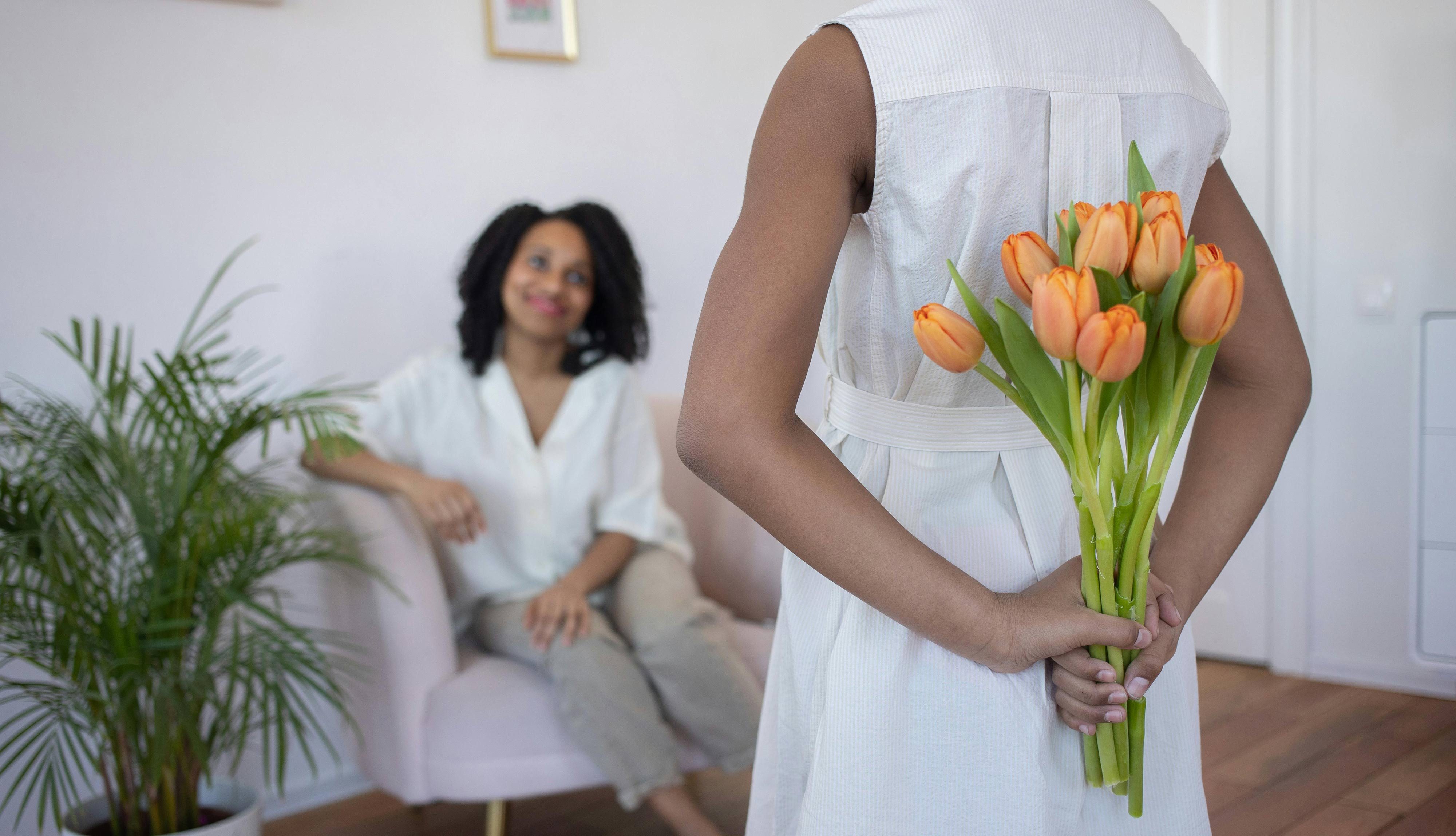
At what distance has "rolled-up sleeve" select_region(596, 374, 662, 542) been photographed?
83.0 inches

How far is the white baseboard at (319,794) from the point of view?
2232mm

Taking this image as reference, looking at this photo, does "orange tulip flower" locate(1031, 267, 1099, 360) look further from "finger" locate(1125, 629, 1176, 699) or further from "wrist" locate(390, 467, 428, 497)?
"wrist" locate(390, 467, 428, 497)

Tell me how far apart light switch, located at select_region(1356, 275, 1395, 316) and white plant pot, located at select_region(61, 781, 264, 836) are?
9.04 ft

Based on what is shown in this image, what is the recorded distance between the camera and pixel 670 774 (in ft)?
5.68

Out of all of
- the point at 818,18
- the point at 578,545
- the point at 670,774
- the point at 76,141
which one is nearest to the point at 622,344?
the point at 578,545

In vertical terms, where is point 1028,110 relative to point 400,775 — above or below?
above

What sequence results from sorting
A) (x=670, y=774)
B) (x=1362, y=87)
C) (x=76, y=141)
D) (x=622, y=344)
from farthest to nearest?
(x=1362, y=87)
(x=622, y=344)
(x=76, y=141)
(x=670, y=774)

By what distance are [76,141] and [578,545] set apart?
1194 millimetres

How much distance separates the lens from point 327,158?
227 centimetres

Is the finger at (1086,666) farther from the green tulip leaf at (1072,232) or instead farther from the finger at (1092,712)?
the green tulip leaf at (1072,232)

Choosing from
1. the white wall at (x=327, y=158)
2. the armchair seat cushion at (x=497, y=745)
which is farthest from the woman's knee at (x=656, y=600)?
the white wall at (x=327, y=158)

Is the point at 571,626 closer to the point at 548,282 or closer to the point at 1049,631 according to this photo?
the point at 548,282

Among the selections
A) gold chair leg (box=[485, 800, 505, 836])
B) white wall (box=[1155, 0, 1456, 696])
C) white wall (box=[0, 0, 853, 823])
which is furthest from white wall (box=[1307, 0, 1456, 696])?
gold chair leg (box=[485, 800, 505, 836])

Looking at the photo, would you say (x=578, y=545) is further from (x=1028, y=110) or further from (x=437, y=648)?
(x=1028, y=110)
